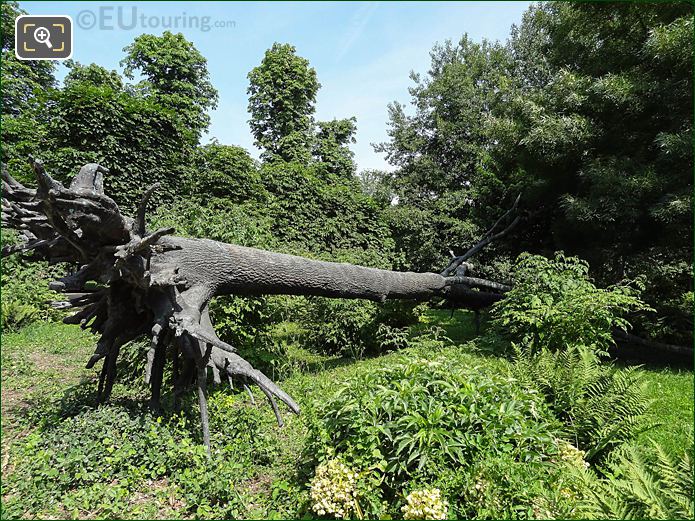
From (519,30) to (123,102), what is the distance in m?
17.4

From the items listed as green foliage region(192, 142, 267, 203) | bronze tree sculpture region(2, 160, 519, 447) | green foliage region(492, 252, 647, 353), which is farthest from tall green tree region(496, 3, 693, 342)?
green foliage region(192, 142, 267, 203)

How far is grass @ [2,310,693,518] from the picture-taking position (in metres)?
2.71

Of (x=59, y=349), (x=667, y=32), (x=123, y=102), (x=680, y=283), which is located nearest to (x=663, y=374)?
(x=680, y=283)

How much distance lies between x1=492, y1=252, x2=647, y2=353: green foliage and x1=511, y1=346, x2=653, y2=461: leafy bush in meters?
1.49

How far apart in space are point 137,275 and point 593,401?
15.2 ft

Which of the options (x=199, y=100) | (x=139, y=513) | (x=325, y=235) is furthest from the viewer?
(x=199, y=100)

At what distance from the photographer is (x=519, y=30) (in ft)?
56.0

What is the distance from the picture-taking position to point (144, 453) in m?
3.17

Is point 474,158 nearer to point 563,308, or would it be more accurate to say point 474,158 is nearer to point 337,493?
point 563,308

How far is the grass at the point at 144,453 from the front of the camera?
2709 mm

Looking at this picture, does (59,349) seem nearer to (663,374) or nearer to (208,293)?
(208,293)

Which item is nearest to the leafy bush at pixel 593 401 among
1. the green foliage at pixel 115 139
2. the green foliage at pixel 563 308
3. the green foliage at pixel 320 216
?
the green foliage at pixel 563 308

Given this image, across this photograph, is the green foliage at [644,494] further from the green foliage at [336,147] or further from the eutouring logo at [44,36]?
the green foliage at [336,147]

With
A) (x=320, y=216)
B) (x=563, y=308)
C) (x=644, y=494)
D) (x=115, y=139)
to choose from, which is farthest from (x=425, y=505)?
(x=115, y=139)
